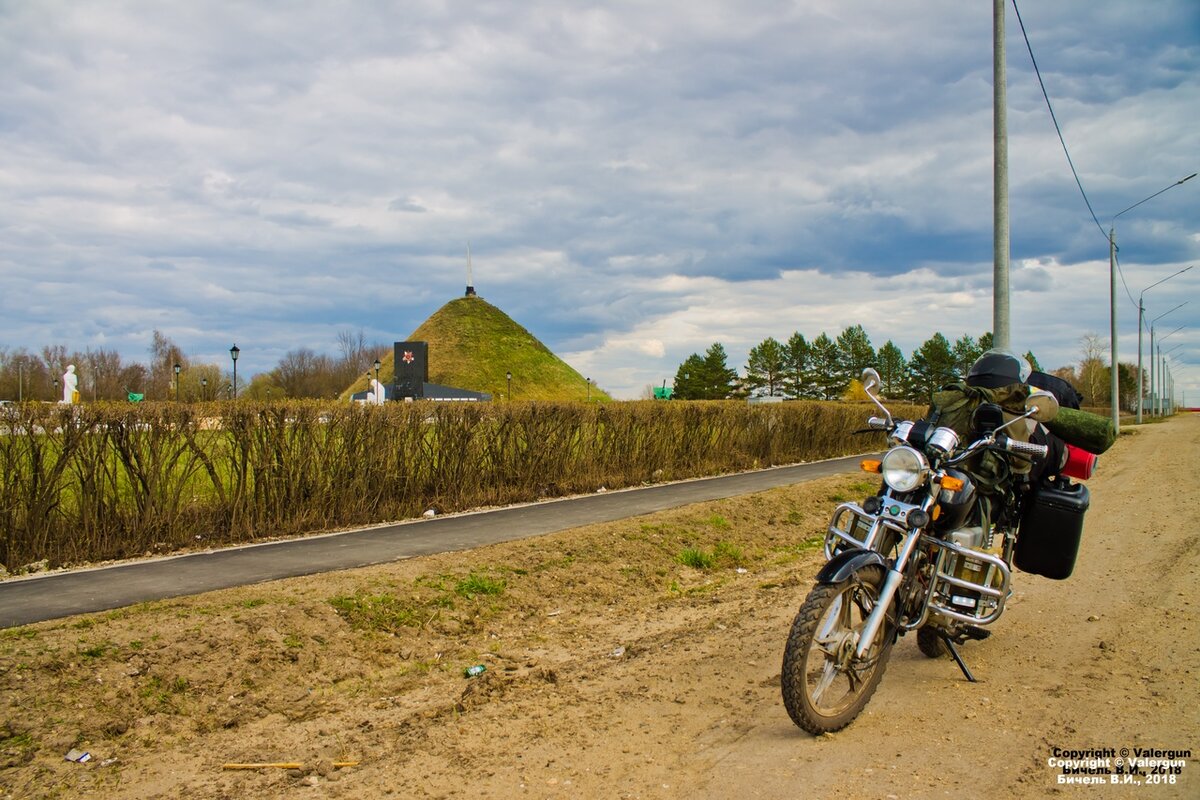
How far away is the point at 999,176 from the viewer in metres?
13.6

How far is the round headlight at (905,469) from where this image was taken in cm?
404

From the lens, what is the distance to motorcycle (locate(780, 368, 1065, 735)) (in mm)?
3898

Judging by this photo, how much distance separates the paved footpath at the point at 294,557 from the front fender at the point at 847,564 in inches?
229

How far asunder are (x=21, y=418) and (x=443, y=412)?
554cm

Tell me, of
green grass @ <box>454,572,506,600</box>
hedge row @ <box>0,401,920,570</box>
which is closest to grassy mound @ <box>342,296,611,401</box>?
hedge row @ <box>0,401,920,570</box>

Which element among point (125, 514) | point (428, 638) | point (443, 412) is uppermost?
point (443, 412)

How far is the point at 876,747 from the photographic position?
3902 millimetres

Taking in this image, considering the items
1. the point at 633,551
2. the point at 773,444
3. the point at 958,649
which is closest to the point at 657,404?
the point at 773,444

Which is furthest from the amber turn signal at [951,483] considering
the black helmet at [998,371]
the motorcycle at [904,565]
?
the black helmet at [998,371]

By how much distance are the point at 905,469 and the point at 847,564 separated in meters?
0.58

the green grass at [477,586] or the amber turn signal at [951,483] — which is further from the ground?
the amber turn signal at [951,483]

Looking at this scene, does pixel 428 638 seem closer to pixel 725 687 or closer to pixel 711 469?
pixel 725 687

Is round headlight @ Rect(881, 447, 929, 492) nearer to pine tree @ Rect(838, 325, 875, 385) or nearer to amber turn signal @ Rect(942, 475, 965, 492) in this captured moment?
amber turn signal @ Rect(942, 475, 965, 492)

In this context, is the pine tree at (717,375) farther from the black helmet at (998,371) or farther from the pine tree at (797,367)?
the black helmet at (998,371)
